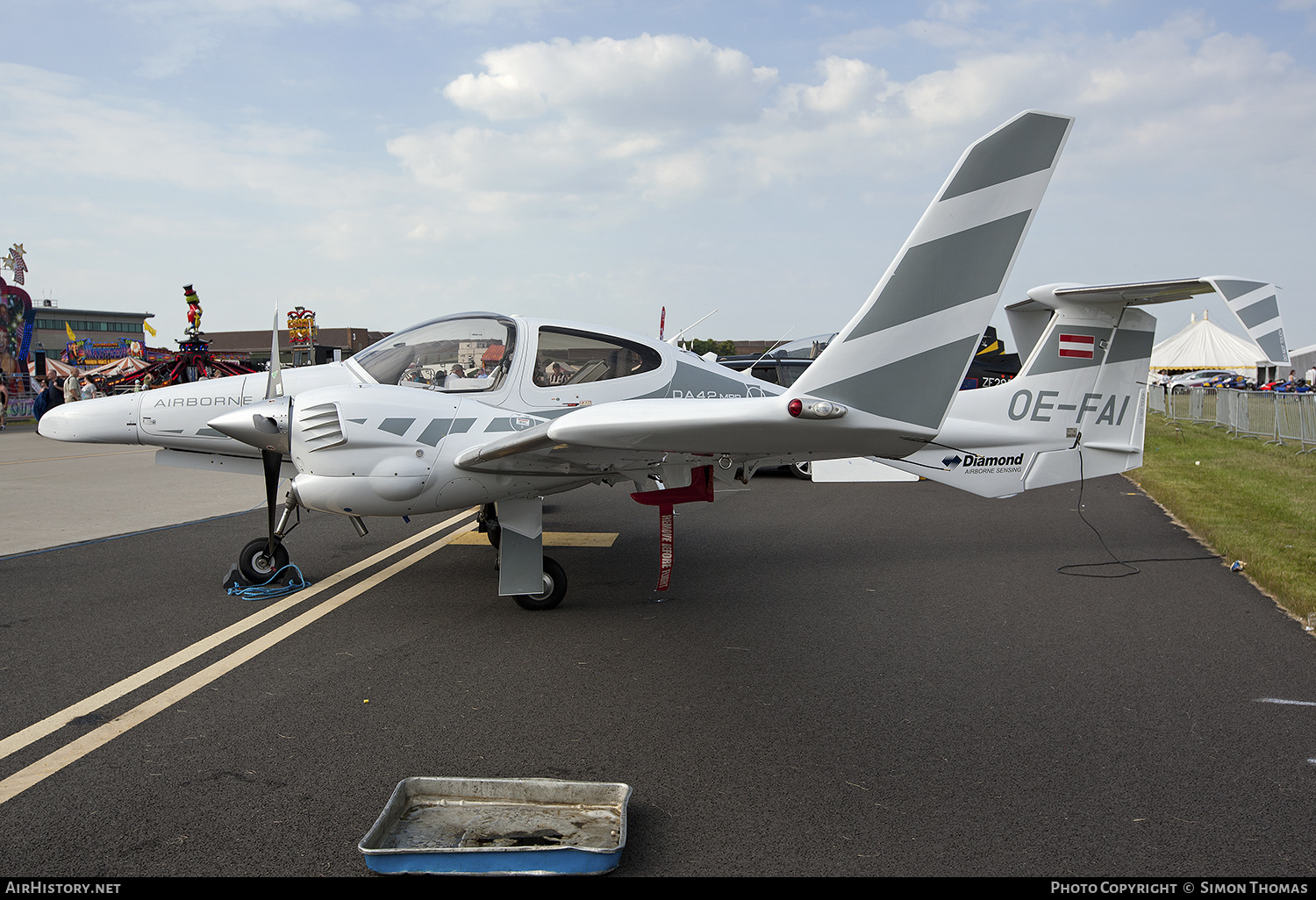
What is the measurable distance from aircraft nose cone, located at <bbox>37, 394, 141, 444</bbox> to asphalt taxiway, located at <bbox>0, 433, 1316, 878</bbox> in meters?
1.24

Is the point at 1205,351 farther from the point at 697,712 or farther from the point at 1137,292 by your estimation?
the point at 697,712

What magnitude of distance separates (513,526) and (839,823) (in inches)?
138

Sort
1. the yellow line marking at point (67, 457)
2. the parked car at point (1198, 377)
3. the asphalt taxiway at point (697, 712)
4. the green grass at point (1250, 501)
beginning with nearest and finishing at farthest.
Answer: the asphalt taxiway at point (697, 712), the green grass at point (1250, 501), the yellow line marking at point (67, 457), the parked car at point (1198, 377)

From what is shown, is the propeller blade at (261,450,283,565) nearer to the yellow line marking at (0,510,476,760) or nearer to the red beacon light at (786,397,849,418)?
the yellow line marking at (0,510,476,760)

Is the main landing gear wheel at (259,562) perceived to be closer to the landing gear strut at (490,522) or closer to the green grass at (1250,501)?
the landing gear strut at (490,522)

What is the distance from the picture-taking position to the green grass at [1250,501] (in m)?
6.68

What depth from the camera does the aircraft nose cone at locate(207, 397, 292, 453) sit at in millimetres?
5844

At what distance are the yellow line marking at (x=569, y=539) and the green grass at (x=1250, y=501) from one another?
5999 millimetres

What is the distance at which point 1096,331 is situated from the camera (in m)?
7.78

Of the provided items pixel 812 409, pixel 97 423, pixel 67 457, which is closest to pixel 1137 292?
pixel 812 409

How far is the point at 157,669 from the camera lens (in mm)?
4613

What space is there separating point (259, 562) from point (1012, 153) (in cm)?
626

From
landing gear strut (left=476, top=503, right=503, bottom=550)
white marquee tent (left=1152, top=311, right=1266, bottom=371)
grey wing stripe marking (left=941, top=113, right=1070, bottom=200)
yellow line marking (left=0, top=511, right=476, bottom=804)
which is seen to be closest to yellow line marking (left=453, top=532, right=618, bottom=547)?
landing gear strut (left=476, top=503, right=503, bottom=550)

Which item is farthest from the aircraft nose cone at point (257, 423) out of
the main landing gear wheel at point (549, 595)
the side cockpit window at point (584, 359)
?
the main landing gear wheel at point (549, 595)
